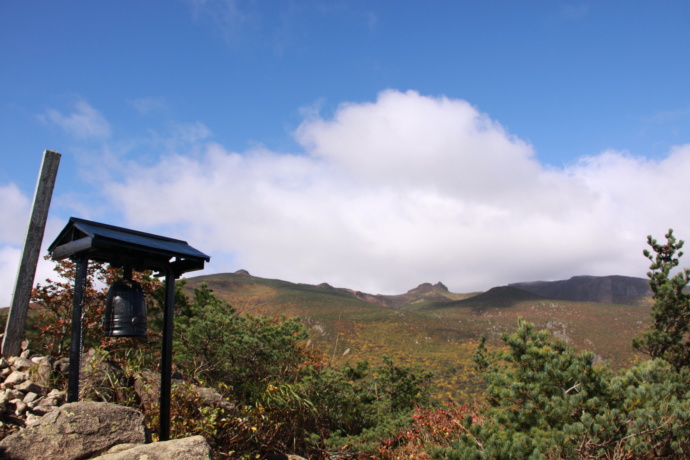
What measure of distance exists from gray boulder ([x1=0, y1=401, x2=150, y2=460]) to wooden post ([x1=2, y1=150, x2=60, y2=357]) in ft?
11.3

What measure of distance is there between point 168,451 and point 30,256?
496cm

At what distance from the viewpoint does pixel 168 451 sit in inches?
134

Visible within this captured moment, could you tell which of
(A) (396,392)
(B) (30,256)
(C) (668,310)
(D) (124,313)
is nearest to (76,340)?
(D) (124,313)

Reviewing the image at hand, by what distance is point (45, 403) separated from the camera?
210 inches

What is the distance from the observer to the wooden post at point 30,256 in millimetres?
6445

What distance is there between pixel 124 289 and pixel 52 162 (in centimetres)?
416

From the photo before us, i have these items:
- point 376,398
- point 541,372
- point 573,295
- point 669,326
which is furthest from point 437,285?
point 541,372

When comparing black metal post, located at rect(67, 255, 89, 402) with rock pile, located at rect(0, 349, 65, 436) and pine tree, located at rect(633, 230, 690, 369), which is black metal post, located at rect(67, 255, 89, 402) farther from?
pine tree, located at rect(633, 230, 690, 369)

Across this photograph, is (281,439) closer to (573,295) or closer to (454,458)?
(454,458)

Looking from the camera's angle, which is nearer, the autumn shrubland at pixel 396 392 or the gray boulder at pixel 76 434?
the gray boulder at pixel 76 434

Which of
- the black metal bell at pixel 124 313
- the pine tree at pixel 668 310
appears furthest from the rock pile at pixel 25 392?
the pine tree at pixel 668 310

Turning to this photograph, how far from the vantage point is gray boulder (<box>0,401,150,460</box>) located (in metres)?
3.53

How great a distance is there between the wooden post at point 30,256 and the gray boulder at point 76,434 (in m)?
3.45

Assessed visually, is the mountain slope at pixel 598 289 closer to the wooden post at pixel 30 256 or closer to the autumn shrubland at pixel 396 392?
the autumn shrubland at pixel 396 392
